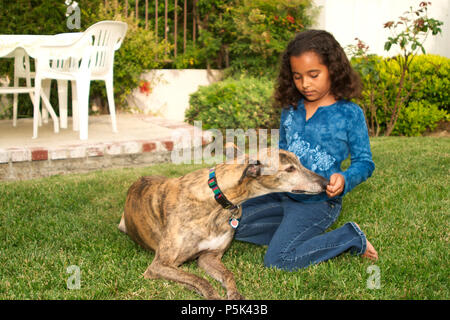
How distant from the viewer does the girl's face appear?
3088mm

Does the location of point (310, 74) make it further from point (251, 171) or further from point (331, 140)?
point (251, 171)

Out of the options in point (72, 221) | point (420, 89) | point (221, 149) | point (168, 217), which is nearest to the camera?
point (168, 217)

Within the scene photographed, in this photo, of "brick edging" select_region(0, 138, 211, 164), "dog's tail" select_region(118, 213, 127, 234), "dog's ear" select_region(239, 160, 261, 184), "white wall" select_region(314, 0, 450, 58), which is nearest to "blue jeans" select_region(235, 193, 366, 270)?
"dog's ear" select_region(239, 160, 261, 184)

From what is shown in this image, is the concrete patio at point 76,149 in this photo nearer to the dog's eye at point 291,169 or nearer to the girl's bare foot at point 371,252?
the dog's eye at point 291,169

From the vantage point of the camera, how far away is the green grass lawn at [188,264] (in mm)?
2557

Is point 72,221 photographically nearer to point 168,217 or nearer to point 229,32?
point 168,217

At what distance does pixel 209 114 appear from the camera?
7.38m

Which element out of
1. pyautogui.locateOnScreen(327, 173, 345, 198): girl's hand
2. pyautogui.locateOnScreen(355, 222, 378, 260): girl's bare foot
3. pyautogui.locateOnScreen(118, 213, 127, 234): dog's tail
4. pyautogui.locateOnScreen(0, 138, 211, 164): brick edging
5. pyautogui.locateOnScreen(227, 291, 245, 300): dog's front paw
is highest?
pyautogui.locateOnScreen(327, 173, 345, 198): girl's hand

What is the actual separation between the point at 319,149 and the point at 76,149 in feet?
11.4

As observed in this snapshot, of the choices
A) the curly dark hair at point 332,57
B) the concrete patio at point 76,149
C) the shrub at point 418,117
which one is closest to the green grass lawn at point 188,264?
the concrete patio at point 76,149

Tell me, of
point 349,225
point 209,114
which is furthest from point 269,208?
point 209,114

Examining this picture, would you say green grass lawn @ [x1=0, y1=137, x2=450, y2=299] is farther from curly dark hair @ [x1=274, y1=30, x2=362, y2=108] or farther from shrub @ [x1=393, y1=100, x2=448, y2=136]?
shrub @ [x1=393, y1=100, x2=448, y2=136]

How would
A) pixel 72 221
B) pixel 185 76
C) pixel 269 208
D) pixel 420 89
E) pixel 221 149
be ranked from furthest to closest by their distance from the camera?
1. pixel 185 76
2. pixel 420 89
3. pixel 221 149
4. pixel 72 221
5. pixel 269 208
